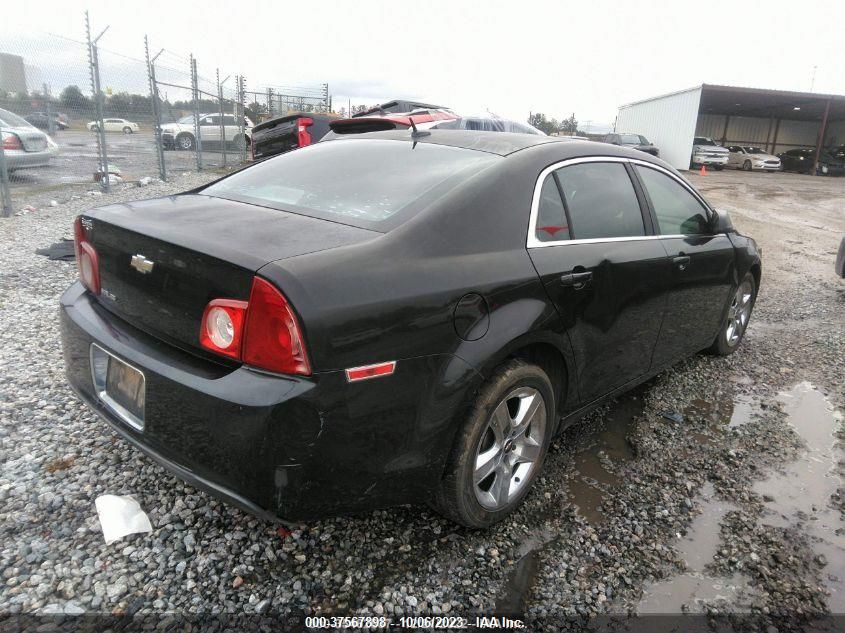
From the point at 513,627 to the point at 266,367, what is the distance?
1.25 m

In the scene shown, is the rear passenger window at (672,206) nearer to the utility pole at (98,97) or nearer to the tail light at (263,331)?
the tail light at (263,331)

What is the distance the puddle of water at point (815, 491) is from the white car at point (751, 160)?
30.8 metres

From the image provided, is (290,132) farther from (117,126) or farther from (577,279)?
(577,279)

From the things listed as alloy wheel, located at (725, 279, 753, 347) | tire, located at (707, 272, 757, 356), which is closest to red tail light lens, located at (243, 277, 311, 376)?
tire, located at (707, 272, 757, 356)

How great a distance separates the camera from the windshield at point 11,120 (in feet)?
28.2

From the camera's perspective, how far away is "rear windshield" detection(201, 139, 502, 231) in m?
2.34

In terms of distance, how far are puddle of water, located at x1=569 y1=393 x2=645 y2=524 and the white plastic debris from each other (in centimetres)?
190

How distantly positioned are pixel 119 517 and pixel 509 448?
1627 millimetres

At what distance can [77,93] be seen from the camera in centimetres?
977

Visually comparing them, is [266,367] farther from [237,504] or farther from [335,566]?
[335,566]

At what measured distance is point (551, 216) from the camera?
2646mm

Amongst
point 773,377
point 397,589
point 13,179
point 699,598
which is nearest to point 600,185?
point 699,598

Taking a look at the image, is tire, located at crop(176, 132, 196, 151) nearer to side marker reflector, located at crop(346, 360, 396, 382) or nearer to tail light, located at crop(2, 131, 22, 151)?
tail light, located at crop(2, 131, 22, 151)

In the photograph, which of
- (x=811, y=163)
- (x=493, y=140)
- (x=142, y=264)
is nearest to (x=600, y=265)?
(x=493, y=140)
